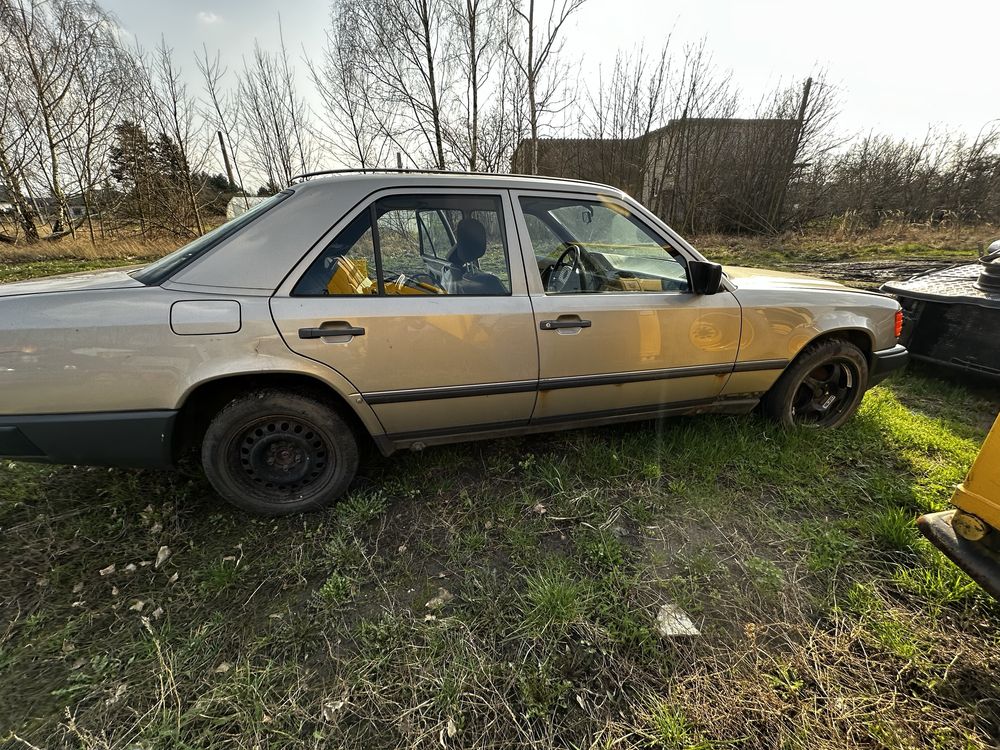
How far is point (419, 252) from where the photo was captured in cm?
227

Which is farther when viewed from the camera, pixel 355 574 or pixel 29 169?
pixel 29 169

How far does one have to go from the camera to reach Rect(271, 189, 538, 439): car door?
193 cm

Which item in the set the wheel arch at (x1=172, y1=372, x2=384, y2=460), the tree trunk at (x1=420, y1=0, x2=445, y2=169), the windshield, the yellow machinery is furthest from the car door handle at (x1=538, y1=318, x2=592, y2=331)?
the tree trunk at (x1=420, y1=0, x2=445, y2=169)

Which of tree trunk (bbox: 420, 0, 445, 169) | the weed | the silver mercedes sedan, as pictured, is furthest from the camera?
tree trunk (bbox: 420, 0, 445, 169)

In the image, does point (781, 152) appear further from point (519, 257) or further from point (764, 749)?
point (764, 749)

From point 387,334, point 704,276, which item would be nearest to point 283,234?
point 387,334

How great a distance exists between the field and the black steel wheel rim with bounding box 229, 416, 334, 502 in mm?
223

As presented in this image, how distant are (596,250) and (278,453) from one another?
7.34 ft

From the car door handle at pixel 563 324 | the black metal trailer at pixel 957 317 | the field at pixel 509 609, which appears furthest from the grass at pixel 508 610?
the black metal trailer at pixel 957 317

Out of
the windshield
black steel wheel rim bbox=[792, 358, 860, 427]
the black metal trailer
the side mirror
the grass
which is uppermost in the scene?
the windshield

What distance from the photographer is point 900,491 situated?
2.37 m

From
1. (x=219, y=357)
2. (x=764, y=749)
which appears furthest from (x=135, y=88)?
(x=764, y=749)

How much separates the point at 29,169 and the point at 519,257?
20.5 meters

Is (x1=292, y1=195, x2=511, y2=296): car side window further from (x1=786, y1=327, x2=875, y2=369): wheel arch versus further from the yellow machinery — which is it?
(x1=786, y1=327, x2=875, y2=369): wheel arch
